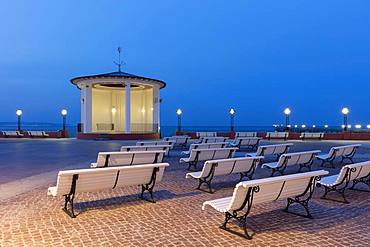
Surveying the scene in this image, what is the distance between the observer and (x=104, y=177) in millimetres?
5766

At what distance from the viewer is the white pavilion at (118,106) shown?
27.5 metres

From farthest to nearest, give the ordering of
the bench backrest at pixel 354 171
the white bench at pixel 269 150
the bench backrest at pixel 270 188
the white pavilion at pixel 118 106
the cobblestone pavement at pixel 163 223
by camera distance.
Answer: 1. the white pavilion at pixel 118 106
2. the white bench at pixel 269 150
3. the bench backrest at pixel 354 171
4. the bench backrest at pixel 270 188
5. the cobblestone pavement at pixel 163 223

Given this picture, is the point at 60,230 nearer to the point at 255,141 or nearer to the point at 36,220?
the point at 36,220

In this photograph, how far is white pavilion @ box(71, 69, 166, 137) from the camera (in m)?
27.5

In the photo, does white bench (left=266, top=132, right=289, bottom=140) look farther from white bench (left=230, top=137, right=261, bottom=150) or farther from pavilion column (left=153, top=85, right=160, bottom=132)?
white bench (left=230, top=137, right=261, bottom=150)

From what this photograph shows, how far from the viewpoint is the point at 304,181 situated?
5473 millimetres

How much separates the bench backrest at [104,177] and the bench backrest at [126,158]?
195 cm

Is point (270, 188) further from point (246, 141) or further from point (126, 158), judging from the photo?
point (246, 141)

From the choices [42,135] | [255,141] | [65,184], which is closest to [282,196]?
[65,184]

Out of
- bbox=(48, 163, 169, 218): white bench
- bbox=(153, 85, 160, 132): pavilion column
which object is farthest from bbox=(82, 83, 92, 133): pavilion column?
bbox=(48, 163, 169, 218): white bench

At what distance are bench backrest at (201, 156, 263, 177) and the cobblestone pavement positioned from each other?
579 mm

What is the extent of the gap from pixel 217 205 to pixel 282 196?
3.79ft

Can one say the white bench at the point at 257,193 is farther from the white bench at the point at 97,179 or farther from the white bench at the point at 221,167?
the white bench at the point at 221,167

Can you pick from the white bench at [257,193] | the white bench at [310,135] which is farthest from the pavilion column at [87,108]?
the white bench at [257,193]
